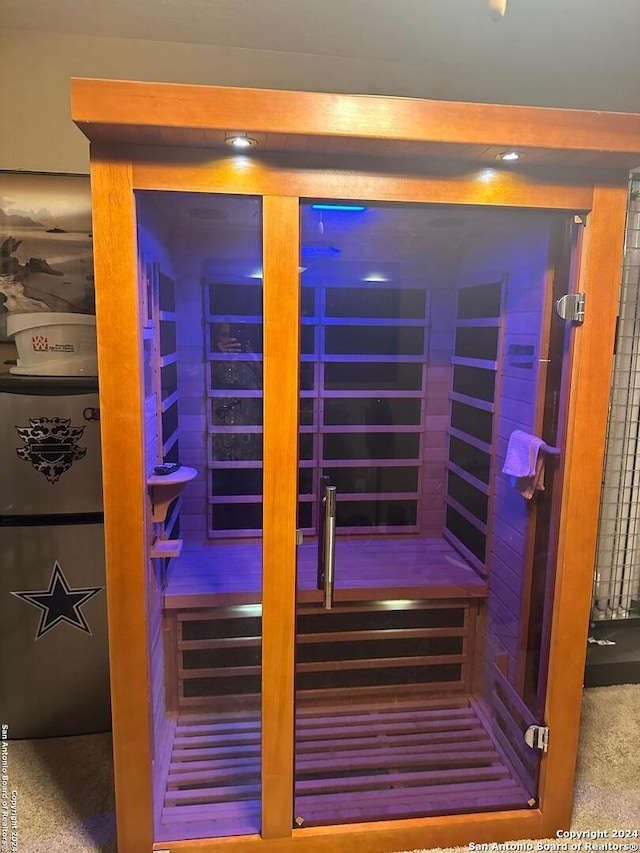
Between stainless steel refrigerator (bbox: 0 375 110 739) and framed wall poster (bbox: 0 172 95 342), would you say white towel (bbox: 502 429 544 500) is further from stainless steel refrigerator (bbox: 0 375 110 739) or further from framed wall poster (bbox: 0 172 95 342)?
framed wall poster (bbox: 0 172 95 342)

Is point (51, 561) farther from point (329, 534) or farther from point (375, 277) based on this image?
point (375, 277)

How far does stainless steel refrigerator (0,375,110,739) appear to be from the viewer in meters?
2.06

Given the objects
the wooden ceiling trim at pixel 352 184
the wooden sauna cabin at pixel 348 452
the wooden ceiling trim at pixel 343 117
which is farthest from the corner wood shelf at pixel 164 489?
the wooden ceiling trim at pixel 343 117

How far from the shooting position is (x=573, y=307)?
5.11 feet

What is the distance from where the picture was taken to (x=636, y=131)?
1.38 meters

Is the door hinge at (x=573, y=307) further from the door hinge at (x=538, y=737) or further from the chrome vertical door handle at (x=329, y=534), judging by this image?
the door hinge at (x=538, y=737)

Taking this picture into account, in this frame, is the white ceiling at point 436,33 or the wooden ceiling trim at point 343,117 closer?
the wooden ceiling trim at point 343,117

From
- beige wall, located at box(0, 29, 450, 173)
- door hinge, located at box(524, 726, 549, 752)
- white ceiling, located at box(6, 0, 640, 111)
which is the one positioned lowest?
door hinge, located at box(524, 726, 549, 752)

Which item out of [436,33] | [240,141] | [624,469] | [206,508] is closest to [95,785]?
[206,508]

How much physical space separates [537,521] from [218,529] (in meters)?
1.22

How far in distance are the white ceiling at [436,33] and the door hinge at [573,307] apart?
3.32ft

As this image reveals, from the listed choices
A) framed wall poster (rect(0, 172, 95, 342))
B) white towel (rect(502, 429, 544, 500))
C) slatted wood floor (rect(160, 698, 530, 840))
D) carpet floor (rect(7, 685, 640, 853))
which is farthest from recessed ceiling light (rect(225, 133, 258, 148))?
carpet floor (rect(7, 685, 640, 853))

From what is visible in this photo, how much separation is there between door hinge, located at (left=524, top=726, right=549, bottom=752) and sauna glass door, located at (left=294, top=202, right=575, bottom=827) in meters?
0.07

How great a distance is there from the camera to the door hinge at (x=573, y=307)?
155 cm
